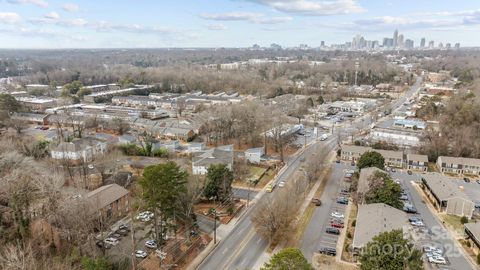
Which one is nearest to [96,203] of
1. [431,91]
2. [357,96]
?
[357,96]

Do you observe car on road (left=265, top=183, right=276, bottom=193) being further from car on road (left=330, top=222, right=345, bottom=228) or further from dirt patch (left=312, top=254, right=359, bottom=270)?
dirt patch (left=312, top=254, right=359, bottom=270)

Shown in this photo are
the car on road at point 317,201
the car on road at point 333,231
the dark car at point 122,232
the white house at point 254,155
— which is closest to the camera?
the dark car at point 122,232

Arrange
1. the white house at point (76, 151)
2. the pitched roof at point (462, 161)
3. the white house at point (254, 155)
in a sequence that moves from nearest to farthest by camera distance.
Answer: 1. the pitched roof at point (462, 161)
2. the white house at point (76, 151)
3. the white house at point (254, 155)

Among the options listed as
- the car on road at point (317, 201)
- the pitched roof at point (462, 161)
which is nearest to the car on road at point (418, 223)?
the car on road at point (317, 201)

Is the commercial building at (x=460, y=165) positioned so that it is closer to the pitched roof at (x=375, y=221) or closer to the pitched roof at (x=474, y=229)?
the pitched roof at (x=474, y=229)

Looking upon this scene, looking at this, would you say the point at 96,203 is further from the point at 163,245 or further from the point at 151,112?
the point at 151,112

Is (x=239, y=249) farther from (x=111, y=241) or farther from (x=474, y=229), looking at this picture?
(x=474, y=229)

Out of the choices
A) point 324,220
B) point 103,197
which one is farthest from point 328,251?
point 103,197
